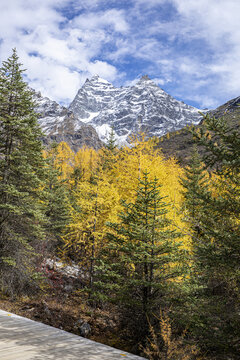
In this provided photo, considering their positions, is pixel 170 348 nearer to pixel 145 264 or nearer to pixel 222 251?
pixel 222 251

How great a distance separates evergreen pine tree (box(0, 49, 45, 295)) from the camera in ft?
36.1

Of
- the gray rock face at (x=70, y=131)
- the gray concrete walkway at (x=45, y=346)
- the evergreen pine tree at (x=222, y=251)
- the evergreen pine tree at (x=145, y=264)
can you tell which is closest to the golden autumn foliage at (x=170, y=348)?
the evergreen pine tree at (x=222, y=251)

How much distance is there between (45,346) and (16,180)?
27.8 feet

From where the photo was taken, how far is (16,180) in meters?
11.8

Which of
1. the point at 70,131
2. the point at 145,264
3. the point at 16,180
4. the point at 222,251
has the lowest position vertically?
the point at 145,264

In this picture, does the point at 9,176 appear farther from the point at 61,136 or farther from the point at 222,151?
the point at 61,136

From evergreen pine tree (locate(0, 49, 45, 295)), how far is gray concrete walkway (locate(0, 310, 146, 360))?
5593mm

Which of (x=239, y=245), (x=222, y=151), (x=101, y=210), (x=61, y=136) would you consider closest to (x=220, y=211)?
(x=239, y=245)

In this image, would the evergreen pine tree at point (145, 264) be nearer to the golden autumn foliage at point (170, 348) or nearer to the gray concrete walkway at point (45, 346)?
the golden autumn foliage at point (170, 348)

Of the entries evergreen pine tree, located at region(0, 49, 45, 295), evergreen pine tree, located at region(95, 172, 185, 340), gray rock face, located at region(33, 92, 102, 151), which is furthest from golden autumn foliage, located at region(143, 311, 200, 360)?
gray rock face, located at region(33, 92, 102, 151)

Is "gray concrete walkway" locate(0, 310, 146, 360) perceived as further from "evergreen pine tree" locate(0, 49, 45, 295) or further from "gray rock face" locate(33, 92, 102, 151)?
"gray rock face" locate(33, 92, 102, 151)

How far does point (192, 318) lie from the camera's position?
5.66 meters

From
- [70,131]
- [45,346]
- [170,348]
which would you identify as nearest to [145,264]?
[170,348]

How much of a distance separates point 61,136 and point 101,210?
465ft
